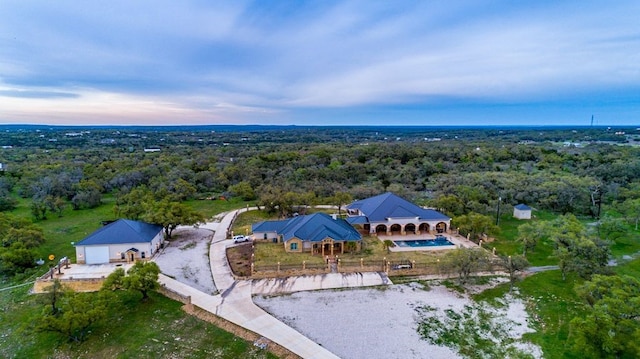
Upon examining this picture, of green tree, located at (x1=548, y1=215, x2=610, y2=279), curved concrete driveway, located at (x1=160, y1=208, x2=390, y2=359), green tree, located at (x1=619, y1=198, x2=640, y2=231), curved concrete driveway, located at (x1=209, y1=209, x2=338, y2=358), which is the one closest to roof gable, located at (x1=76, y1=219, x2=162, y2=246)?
curved concrete driveway, located at (x1=160, y1=208, x2=390, y2=359)

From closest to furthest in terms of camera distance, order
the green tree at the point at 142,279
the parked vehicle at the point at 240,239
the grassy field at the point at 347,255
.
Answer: the green tree at the point at 142,279, the grassy field at the point at 347,255, the parked vehicle at the point at 240,239

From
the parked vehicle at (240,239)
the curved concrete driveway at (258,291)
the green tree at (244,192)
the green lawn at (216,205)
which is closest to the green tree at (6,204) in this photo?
the green lawn at (216,205)

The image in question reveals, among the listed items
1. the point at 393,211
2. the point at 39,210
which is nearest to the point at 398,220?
the point at 393,211

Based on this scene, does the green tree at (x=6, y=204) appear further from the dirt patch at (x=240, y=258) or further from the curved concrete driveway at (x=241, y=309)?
the curved concrete driveway at (x=241, y=309)

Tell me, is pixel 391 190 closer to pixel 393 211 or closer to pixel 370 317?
pixel 393 211

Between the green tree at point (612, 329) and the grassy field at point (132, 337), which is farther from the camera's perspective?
the grassy field at point (132, 337)

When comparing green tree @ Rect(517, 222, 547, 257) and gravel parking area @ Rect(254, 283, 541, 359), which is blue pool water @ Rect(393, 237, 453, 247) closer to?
green tree @ Rect(517, 222, 547, 257)

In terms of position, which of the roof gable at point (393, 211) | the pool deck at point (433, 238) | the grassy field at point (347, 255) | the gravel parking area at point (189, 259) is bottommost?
the gravel parking area at point (189, 259)

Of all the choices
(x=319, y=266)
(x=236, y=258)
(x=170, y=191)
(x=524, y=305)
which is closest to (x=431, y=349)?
(x=524, y=305)
